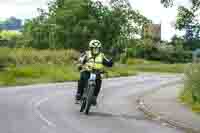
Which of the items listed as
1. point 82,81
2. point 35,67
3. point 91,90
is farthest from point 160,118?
point 35,67

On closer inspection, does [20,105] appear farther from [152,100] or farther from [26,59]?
[26,59]

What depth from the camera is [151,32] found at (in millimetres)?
105625

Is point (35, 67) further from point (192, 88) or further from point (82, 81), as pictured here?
point (82, 81)

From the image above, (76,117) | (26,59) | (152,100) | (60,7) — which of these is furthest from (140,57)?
(76,117)

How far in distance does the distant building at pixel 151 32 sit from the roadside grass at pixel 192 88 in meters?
73.1

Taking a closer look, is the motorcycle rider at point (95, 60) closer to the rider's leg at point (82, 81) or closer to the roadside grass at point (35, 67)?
the rider's leg at point (82, 81)

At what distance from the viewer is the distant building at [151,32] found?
98569mm

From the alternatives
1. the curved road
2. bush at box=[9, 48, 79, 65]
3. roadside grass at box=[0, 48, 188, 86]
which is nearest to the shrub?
the curved road

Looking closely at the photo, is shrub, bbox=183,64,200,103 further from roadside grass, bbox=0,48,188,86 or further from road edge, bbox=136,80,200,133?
roadside grass, bbox=0,48,188,86

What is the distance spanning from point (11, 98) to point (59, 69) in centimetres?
2377

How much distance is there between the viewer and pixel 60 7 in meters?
86.3

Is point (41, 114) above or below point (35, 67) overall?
above

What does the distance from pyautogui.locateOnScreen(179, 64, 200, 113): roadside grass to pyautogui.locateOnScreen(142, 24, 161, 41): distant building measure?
73119 millimetres

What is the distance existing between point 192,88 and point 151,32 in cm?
8403
